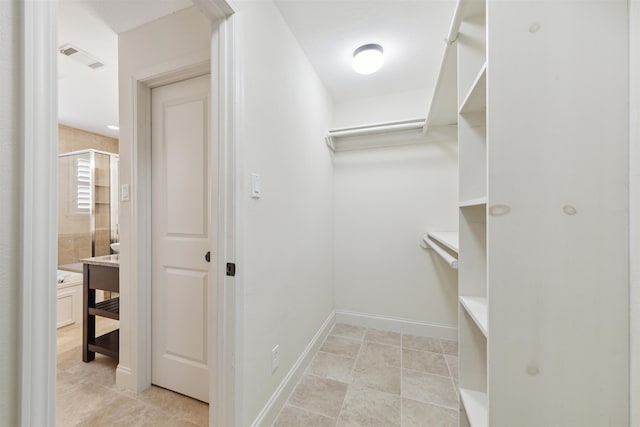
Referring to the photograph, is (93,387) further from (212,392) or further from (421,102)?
(421,102)

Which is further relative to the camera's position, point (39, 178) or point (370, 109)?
point (370, 109)

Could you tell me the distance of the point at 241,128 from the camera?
112 centimetres

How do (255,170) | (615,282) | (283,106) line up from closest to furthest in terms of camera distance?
1. (615,282)
2. (255,170)
3. (283,106)

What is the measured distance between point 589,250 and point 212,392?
150cm

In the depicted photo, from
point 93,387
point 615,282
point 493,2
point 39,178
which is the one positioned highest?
point 493,2

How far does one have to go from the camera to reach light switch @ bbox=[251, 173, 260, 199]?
1227 millimetres

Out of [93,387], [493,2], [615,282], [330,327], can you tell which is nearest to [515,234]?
[615,282]

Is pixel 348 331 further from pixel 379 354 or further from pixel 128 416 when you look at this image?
pixel 128 416

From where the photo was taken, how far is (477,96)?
1.03 m

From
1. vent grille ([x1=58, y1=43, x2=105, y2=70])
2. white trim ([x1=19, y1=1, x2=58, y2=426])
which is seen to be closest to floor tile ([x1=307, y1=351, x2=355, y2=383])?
white trim ([x1=19, y1=1, x2=58, y2=426])

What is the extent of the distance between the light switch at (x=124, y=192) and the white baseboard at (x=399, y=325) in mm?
2117

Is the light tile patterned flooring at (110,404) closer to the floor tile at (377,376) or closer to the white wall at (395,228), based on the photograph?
the floor tile at (377,376)

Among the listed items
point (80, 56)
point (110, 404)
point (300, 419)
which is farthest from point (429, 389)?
point (80, 56)

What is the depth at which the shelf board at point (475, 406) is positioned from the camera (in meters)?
0.93
